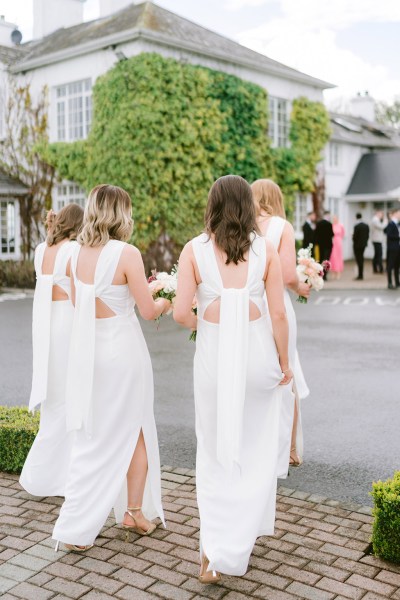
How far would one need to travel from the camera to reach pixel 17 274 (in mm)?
21531

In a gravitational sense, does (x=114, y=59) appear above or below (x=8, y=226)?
above

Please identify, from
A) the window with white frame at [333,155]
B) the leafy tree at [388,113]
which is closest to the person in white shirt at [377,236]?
the window with white frame at [333,155]

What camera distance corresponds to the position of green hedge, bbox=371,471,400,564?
11.7ft

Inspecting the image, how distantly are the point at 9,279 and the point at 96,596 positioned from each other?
19.4 m

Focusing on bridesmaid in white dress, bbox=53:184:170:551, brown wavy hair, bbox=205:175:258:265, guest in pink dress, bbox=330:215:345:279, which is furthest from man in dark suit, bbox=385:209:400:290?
brown wavy hair, bbox=205:175:258:265

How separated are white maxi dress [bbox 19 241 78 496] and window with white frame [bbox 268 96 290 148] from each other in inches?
821

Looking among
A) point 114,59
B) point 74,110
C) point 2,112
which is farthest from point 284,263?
point 2,112

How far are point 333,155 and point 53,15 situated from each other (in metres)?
12.7

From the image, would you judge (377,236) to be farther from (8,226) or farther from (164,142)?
(8,226)

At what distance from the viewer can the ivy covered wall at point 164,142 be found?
19812 millimetres

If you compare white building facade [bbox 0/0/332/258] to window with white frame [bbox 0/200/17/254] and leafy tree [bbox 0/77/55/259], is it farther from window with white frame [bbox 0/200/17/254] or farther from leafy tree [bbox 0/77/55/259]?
window with white frame [bbox 0/200/17/254]

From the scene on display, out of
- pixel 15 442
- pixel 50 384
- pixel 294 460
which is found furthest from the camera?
pixel 294 460

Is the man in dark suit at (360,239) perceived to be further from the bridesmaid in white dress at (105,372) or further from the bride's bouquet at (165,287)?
the bridesmaid in white dress at (105,372)

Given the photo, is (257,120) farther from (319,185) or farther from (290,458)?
(290,458)
